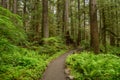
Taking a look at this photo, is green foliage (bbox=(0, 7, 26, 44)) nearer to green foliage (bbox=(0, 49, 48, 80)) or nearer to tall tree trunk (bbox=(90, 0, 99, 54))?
green foliage (bbox=(0, 49, 48, 80))

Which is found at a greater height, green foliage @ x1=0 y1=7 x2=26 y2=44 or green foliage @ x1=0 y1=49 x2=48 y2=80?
green foliage @ x1=0 y1=7 x2=26 y2=44

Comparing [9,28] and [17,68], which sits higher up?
[9,28]

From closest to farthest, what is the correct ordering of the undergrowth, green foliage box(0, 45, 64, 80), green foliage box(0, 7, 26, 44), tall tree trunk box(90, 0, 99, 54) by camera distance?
green foliage box(0, 7, 26, 44) → the undergrowth → green foliage box(0, 45, 64, 80) → tall tree trunk box(90, 0, 99, 54)

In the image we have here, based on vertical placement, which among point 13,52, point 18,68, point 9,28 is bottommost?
point 18,68

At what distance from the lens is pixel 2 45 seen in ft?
23.6

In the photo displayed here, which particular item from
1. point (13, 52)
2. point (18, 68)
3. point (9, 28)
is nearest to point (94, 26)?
point (18, 68)

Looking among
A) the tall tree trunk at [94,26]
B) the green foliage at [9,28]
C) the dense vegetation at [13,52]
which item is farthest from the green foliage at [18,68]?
the tall tree trunk at [94,26]

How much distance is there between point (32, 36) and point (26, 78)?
Result: 19420mm

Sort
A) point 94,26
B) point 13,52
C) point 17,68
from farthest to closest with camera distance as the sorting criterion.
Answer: point 94,26, point 17,68, point 13,52

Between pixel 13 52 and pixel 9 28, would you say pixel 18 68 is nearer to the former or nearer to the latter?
pixel 13 52

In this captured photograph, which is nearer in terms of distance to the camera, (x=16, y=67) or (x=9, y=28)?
(x=9, y=28)

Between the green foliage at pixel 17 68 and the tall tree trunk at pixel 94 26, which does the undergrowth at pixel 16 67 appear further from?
the tall tree trunk at pixel 94 26

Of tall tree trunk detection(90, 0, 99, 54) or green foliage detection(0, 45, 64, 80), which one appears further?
tall tree trunk detection(90, 0, 99, 54)

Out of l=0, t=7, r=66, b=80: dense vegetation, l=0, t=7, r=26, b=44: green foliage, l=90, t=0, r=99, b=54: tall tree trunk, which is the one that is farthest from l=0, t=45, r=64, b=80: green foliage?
l=90, t=0, r=99, b=54: tall tree trunk
